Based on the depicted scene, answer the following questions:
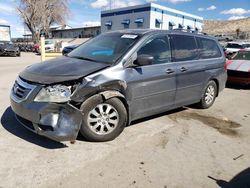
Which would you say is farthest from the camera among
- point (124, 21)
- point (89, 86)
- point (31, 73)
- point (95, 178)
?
point (124, 21)

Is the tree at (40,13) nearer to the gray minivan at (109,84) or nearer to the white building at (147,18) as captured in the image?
the white building at (147,18)

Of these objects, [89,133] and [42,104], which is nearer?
[42,104]

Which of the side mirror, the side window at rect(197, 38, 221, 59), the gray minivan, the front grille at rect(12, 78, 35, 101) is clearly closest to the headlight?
the gray minivan

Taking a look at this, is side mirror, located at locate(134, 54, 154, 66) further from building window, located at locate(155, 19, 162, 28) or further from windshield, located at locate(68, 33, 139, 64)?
building window, located at locate(155, 19, 162, 28)

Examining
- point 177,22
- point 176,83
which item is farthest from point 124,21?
point 176,83

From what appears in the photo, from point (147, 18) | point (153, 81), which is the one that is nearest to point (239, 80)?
point (153, 81)

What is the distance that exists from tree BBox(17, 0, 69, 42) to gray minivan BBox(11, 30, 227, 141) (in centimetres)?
4832

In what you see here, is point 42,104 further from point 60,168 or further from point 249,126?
point 249,126

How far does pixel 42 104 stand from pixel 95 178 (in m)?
1.28

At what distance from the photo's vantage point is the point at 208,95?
667cm

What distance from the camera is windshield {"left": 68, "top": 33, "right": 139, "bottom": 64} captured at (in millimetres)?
4695

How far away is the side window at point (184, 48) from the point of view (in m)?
5.44

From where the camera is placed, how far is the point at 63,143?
4262 mm

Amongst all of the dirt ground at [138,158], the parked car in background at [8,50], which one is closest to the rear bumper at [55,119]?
the dirt ground at [138,158]
